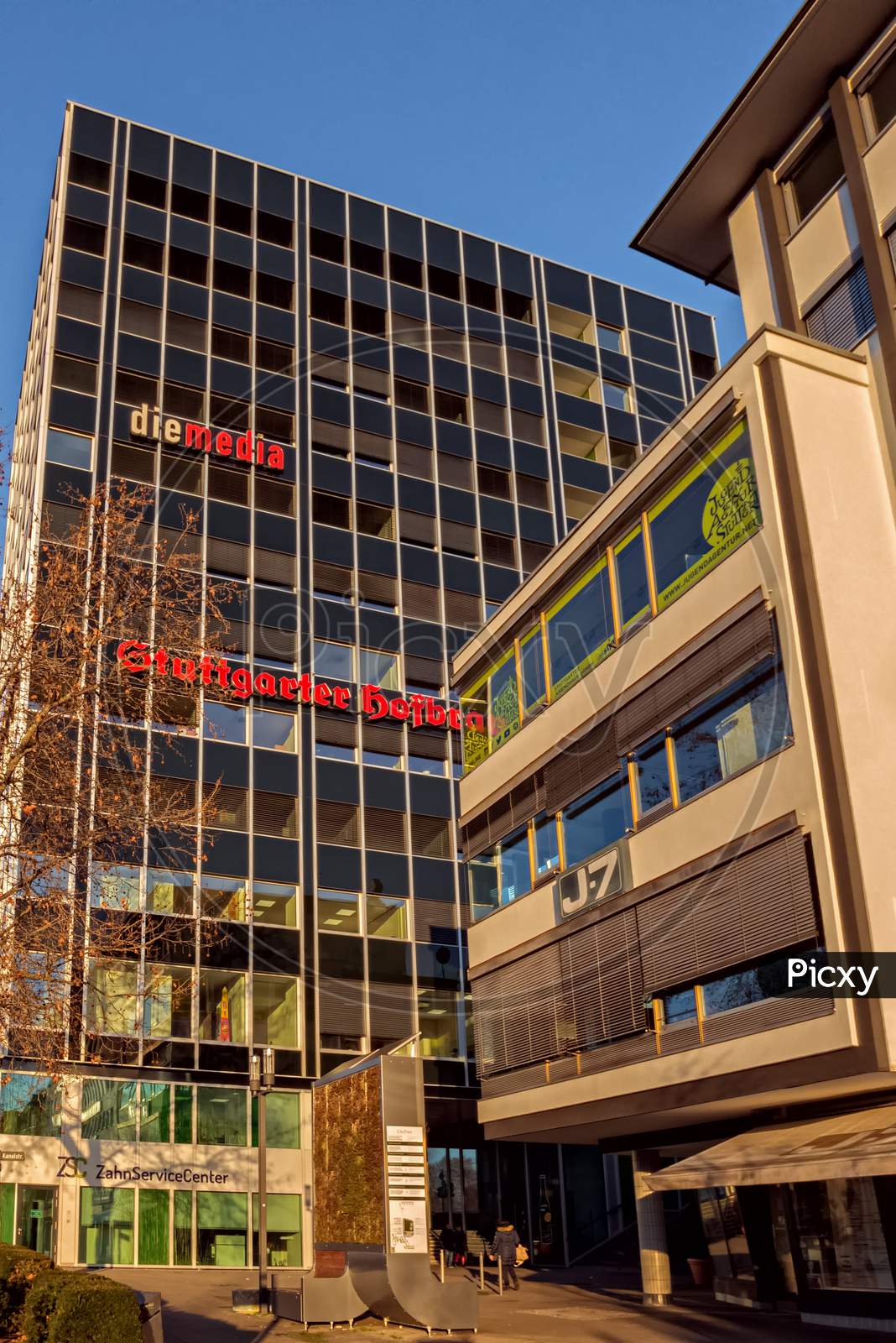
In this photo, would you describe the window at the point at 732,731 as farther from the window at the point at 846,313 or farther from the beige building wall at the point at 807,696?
the window at the point at 846,313

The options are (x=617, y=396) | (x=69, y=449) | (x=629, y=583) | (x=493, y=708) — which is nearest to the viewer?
(x=629, y=583)

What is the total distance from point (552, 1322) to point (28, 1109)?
1886 cm

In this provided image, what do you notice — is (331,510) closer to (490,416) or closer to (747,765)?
(490,416)

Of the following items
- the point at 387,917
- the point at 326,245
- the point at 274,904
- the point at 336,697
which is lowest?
the point at 387,917

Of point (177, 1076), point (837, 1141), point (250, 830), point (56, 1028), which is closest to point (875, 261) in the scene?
point (837, 1141)

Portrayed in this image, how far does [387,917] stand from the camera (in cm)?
4153

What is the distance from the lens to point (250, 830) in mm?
40094

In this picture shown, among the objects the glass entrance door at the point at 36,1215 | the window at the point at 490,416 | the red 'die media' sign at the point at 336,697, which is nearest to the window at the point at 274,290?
the window at the point at 490,416

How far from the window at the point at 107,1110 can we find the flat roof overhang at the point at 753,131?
86.0 feet

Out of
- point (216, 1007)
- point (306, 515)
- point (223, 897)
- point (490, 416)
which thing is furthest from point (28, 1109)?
point (490, 416)

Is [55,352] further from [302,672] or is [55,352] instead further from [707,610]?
[707,610]

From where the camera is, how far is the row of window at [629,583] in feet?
72.6

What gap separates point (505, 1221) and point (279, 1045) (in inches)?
365

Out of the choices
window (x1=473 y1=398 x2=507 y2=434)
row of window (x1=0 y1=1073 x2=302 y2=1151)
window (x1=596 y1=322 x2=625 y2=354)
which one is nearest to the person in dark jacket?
row of window (x1=0 y1=1073 x2=302 y2=1151)
